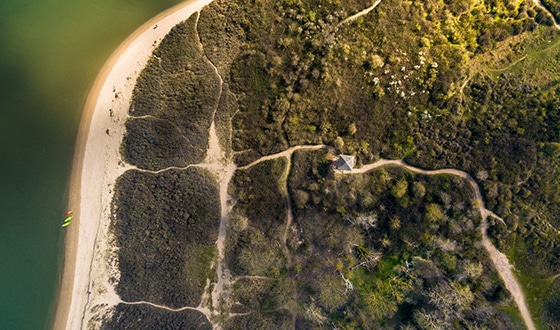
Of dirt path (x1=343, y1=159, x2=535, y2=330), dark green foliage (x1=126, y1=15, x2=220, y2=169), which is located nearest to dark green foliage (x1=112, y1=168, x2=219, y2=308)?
dark green foliage (x1=126, y1=15, x2=220, y2=169)

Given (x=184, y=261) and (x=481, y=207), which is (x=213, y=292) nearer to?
(x=184, y=261)

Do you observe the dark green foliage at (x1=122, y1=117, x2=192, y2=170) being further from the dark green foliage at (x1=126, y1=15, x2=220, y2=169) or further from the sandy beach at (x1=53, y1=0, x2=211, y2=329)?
the sandy beach at (x1=53, y1=0, x2=211, y2=329)

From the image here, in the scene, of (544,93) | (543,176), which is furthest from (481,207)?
(544,93)

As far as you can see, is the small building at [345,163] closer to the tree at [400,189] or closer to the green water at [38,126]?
the tree at [400,189]

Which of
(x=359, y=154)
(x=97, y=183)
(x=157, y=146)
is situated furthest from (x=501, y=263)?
(x=97, y=183)

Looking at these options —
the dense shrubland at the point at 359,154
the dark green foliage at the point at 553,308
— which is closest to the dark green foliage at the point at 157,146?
the dense shrubland at the point at 359,154

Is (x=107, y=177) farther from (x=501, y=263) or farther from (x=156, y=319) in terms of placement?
(x=501, y=263)
